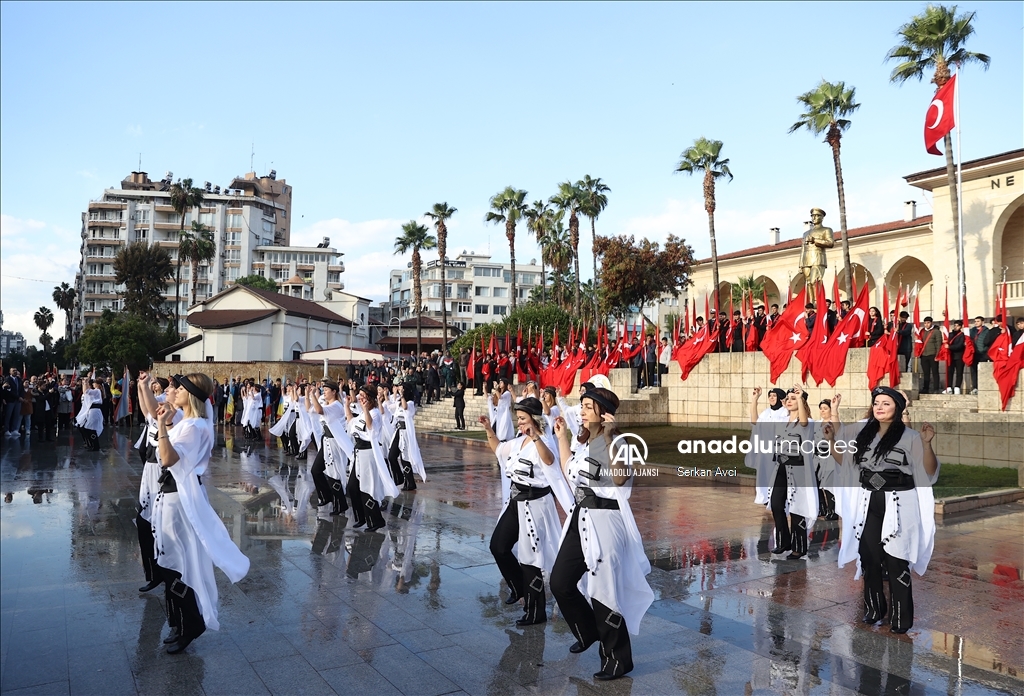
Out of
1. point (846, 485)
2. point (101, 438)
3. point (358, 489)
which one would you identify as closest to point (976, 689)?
point (846, 485)

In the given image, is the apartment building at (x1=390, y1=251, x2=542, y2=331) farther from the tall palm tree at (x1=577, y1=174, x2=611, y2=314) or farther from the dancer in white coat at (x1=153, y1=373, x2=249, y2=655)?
the dancer in white coat at (x1=153, y1=373, x2=249, y2=655)

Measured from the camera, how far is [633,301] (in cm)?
4556

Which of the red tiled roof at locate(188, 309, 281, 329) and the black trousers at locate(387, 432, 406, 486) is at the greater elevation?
the red tiled roof at locate(188, 309, 281, 329)

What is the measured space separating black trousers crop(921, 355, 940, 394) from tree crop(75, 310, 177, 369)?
49.4 meters

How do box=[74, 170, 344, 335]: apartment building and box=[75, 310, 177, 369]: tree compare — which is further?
box=[74, 170, 344, 335]: apartment building

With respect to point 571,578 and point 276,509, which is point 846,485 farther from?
point 276,509

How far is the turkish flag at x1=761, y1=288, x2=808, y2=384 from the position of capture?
63.6 ft

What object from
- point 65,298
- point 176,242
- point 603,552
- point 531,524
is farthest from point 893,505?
point 65,298

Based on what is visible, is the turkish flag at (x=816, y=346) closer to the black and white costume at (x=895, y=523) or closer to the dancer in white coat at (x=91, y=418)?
the black and white costume at (x=895, y=523)

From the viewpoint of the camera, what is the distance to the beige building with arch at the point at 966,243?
110 feet

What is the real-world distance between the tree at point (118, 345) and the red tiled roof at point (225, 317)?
3.85m

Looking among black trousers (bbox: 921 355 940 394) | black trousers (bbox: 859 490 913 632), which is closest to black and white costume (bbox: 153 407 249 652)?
black trousers (bbox: 859 490 913 632)

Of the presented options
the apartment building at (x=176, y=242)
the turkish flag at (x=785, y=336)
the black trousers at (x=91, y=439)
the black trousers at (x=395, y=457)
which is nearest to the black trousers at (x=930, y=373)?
the turkish flag at (x=785, y=336)

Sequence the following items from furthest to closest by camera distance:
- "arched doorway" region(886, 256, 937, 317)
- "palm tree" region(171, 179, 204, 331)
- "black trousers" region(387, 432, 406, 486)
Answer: "palm tree" region(171, 179, 204, 331)
"arched doorway" region(886, 256, 937, 317)
"black trousers" region(387, 432, 406, 486)
